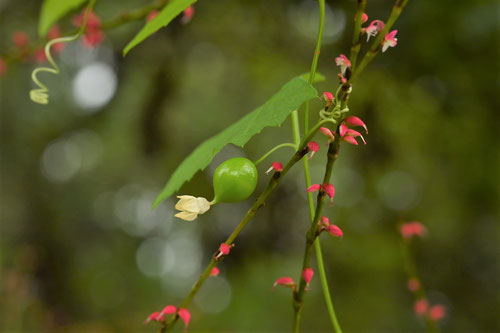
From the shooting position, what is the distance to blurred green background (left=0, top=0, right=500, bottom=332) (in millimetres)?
1325

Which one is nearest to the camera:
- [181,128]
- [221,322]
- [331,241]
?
[331,241]

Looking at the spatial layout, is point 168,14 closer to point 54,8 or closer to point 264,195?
point 264,195

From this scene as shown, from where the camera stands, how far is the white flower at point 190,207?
0.34 meters

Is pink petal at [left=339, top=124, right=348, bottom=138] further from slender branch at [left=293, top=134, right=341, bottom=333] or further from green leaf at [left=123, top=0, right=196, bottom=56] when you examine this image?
green leaf at [left=123, top=0, right=196, bottom=56]

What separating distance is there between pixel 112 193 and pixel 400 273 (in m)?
2.57

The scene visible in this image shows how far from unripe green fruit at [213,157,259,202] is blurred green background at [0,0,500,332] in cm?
37

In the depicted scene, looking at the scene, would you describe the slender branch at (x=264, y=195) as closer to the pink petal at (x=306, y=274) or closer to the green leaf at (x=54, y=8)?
the pink petal at (x=306, y=274)

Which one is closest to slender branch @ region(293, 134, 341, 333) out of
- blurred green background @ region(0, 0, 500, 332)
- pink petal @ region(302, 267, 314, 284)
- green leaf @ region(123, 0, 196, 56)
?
pink petal @ region(302, 267, 314, 284)

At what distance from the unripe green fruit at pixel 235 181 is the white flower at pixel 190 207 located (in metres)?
0.02

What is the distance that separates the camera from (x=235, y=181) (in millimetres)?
356

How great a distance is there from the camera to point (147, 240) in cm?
371

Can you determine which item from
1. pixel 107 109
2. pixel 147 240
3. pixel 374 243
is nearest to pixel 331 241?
pixel 374 243

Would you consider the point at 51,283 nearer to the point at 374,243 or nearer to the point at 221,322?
the point at 221,322

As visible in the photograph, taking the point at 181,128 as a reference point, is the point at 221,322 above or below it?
below
